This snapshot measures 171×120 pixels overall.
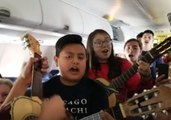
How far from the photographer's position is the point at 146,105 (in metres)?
1.43

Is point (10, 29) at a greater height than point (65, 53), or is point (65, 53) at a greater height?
point (10, 29)

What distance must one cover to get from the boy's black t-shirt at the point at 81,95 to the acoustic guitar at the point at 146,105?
316 millimetres

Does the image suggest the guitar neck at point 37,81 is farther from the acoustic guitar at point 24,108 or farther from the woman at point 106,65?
the woman at point 106,65

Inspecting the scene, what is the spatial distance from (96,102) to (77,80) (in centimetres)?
19

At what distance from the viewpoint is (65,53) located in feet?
6.56

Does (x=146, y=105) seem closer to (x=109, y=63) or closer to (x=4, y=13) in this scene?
(x=109, y=63)

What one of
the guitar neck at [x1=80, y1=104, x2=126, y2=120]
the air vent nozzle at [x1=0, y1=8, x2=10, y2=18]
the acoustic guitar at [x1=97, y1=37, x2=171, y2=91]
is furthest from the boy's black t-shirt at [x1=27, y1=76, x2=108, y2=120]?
the air vent nozzle at [x1=0, y1=8, x2=10, y2=18]

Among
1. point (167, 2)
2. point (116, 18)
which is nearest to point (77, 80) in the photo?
point (167, 2)

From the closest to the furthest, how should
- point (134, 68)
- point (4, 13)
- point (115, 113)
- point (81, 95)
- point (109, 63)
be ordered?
point (115, 113), point (81, 95), point (134, 68), point (109, 63), point (4, 13)

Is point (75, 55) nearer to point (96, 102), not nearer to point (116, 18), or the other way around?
point (96, 102)

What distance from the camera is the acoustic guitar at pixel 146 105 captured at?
53.0 inches

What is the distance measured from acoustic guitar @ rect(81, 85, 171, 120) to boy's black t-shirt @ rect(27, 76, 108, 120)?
0.32 m

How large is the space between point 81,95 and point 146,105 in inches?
23.5

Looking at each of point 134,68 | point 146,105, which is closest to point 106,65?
point 134,68
